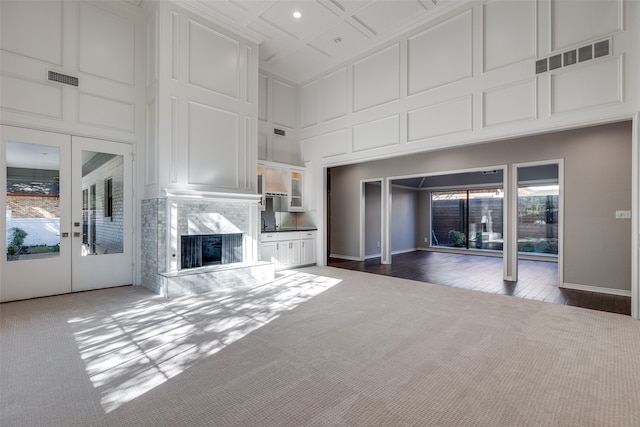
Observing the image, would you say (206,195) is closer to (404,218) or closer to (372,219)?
(372,219)

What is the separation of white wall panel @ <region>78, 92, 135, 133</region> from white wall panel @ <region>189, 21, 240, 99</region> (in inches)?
51.1

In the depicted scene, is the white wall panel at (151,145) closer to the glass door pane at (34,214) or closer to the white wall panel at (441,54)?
the glass door pane at (34,214)

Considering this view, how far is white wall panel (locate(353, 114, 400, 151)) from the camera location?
612 cm

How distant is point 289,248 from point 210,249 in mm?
2102

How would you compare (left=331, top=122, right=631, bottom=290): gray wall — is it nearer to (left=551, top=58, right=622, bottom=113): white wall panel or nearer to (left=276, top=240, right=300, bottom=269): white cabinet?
(left=551, top=58, right=622, bottom=113): white wall panel

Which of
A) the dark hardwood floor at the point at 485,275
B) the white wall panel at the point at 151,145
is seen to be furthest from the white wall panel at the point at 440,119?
the white wall panel at the point at 151,145

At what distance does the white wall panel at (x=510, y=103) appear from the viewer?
4.55 m

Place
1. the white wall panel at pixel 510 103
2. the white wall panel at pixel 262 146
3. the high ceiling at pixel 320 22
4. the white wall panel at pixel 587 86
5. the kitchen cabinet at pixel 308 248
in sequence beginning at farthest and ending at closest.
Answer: the kitchen cabinet at pixel 308 248
the white wall panel at pixel 262 146
the high ceiling at pixel 320 22
the white wall panel at pixel 510 103
the white wall panel at pixel 587 86

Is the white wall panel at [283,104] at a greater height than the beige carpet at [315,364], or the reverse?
the white wall panel at [283,104]

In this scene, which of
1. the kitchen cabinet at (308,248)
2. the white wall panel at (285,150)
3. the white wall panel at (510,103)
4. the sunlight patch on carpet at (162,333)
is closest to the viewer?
the sunlight patch on carpet at (162,333)

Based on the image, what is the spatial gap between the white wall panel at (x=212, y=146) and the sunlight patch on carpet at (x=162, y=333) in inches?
82.4

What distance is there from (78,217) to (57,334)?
2441 millimetres

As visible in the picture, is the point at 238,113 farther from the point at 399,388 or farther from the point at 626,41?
the point at 626,41

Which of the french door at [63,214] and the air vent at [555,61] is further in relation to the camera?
the french door at [63,214]
